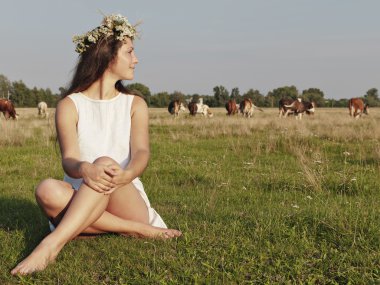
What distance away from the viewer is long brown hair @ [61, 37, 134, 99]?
3.88 m

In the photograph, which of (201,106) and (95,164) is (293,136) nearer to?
(95,164)

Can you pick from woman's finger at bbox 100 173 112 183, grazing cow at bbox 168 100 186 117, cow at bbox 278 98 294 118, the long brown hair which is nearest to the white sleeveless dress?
the long brown hair

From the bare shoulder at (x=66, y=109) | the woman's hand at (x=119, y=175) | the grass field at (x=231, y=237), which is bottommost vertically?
the grass field at (x=231, y=237)

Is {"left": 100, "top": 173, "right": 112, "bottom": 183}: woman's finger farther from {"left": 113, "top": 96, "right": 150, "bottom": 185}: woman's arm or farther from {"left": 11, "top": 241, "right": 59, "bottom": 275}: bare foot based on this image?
{"left": 11, "top": 241, "right": 59, "bottom": 275}: bare foot

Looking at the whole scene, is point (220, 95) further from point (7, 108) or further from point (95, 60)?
point (95, 60)

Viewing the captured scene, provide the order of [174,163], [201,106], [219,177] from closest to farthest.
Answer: [219,177] → [174,163] → [201,106]

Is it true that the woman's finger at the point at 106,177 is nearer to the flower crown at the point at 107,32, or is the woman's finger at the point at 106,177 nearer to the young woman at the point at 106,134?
the young woman at the point at 106,134

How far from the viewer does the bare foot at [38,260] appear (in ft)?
10.2

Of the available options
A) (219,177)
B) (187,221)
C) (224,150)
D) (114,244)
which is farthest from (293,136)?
(114,244)

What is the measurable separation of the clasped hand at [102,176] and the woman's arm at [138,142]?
133 millimetres

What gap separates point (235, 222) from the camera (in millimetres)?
3971

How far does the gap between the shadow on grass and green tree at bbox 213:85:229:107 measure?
81.0 meters

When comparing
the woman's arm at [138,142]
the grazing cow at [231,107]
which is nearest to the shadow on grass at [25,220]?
the woman's arm at [138,142]

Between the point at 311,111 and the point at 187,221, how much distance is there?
101ft
